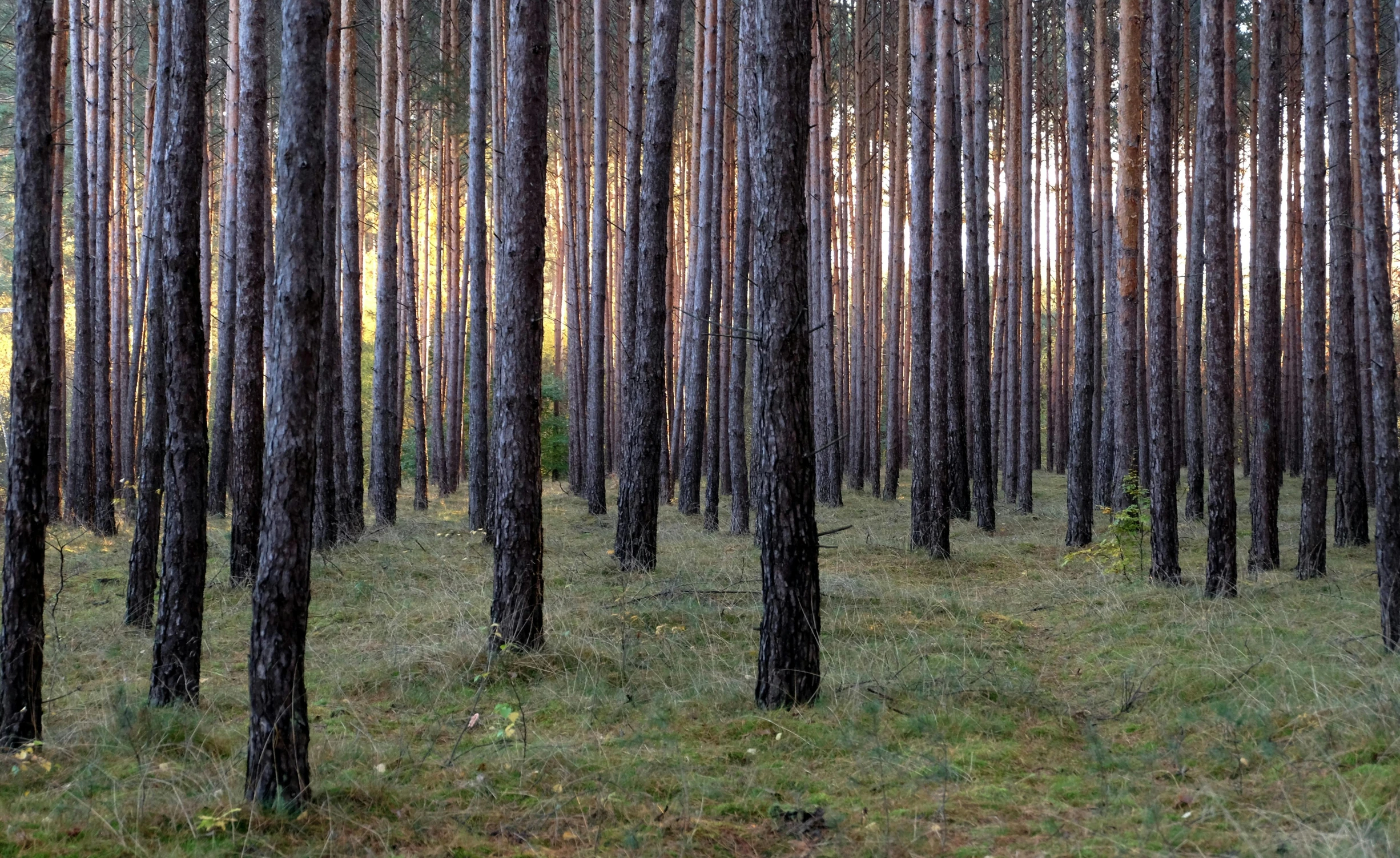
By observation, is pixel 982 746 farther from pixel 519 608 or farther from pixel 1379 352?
pixel 1379 352

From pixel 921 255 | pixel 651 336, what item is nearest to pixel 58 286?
pixel 651 336

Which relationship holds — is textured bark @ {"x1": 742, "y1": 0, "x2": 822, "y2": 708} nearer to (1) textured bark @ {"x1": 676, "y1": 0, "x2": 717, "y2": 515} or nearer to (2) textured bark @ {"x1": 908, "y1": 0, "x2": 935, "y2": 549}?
(2) textured bark @ {"x1": 908, "y1": 0, "x2": 935, "y2": 549}

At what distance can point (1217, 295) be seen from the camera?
7.97m

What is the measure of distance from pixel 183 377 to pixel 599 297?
10412mm

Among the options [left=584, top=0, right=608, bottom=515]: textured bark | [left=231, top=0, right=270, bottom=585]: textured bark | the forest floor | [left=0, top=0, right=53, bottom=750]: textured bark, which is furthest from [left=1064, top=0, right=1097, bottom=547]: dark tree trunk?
[left=0, top=0, right=53, bottom=750]: textured bark

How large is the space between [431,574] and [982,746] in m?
6.22

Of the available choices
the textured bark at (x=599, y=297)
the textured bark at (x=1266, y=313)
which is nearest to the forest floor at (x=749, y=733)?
the textured bark at (x=1266, y=313)

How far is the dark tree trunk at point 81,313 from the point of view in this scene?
1223cm

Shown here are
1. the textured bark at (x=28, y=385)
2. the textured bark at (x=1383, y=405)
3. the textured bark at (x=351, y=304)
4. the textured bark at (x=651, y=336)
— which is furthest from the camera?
the textured bark at (x=351, y=304)

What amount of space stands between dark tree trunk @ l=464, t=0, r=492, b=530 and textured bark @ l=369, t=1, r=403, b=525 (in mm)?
1245

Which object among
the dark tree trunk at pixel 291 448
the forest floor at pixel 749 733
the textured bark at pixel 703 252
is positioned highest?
the textured bark at pixel 703 252

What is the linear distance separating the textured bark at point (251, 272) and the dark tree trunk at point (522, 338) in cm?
145

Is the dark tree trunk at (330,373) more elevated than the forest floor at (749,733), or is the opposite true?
the dark tree trunk at (330,373)

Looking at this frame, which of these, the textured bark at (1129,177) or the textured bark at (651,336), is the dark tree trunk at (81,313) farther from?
the textured bark at (1129,177)
